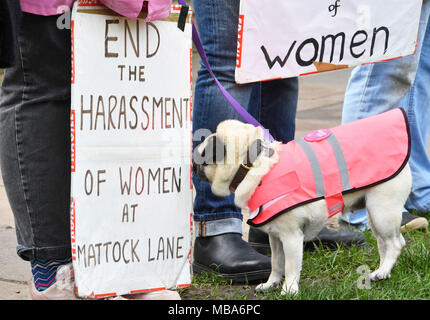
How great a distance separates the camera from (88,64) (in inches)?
101

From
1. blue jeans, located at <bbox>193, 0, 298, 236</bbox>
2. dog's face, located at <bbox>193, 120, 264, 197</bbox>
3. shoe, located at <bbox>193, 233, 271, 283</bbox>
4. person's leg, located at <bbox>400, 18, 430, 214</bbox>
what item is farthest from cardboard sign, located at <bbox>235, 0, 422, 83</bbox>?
shoe, located at <bbox>193, 233, 271, 283</bbox>

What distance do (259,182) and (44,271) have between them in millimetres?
943

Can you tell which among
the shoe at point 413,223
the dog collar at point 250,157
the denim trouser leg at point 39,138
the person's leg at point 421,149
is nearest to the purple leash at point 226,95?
the dog collar at point 250,157

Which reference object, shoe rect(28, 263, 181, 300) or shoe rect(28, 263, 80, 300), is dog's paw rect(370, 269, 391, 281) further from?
shoe rect(28, 263, 80, 300)

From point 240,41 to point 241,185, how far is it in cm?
72

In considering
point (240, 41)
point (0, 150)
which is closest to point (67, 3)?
point (0, 150)

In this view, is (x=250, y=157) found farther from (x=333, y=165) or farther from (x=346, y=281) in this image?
(x=346, y=281)

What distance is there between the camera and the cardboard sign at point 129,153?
260 cm

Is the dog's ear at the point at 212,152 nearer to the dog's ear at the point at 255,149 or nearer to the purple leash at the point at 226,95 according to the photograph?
the dog's ear at the point at 255,149

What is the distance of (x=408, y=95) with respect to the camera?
4238 mm

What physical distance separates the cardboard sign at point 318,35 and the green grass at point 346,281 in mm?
975

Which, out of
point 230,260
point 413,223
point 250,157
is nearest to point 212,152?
point 250,157

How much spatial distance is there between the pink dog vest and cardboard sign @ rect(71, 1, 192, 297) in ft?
1.23

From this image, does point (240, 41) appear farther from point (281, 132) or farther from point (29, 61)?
point (29, 61)
